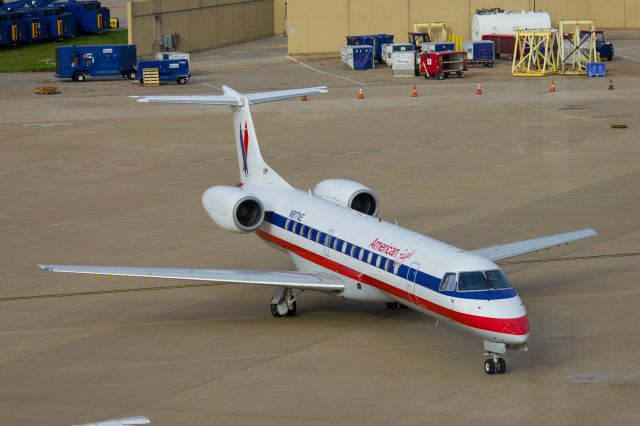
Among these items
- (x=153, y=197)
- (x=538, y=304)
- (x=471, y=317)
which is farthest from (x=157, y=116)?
(x=471, y=317)

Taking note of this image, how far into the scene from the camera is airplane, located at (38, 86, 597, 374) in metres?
23.3

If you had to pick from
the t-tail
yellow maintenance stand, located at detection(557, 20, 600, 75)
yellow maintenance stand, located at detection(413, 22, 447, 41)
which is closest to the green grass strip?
yellow maintenance stand, located at detection(413, 22, 447, 41)

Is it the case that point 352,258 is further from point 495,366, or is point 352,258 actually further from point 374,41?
point 374,41

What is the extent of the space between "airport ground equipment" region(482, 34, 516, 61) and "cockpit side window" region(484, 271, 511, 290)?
59.3 m

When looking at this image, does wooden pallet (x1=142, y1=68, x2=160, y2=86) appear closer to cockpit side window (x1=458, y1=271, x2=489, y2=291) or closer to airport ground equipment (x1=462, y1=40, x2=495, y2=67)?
airport ground equipment (x1=462, y1=40, x2=495, y2=67)

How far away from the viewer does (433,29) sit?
3396 inches

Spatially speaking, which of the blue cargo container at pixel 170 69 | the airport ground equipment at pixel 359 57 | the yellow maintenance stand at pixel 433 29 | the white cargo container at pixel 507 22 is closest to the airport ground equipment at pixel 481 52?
the white cargo container at pixel 507 22

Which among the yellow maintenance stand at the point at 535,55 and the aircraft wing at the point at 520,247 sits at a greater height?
the yellow maintenance stand at the point at 535,55

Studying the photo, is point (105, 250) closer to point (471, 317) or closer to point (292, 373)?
point (292, 373)

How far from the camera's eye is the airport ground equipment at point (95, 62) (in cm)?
7556

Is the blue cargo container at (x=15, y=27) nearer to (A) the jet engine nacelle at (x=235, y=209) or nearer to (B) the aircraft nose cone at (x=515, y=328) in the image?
(A) the jet engine nacelle at (x=235, y=209)

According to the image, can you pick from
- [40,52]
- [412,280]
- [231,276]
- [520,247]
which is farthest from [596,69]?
[412,280]

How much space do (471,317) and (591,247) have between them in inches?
455

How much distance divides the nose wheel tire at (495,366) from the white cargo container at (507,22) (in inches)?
2359
